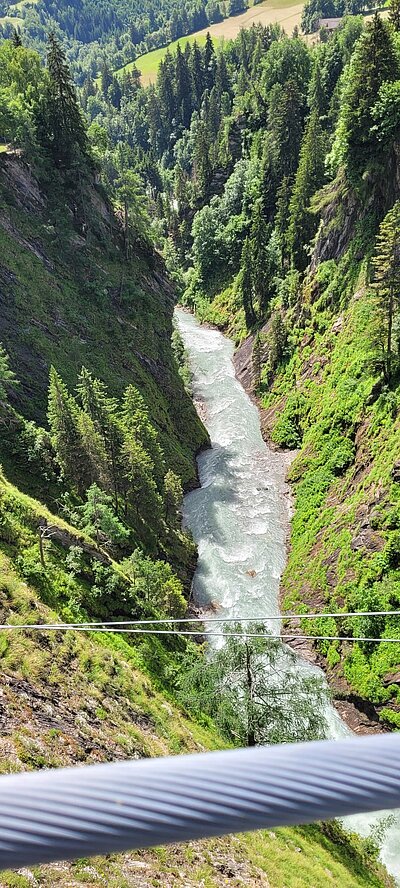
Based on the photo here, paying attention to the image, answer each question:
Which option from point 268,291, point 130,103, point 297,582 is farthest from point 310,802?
point 130,103

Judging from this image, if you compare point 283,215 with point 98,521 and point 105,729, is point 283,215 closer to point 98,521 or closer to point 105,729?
point 98,521

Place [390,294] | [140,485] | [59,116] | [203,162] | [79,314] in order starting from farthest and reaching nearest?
[203,162], [59,116], [79,314], [390,294], [140,485]

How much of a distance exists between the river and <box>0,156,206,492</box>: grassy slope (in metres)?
2.90

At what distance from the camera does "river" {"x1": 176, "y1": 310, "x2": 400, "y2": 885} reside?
106 ft

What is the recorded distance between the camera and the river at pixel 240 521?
32.2 meters

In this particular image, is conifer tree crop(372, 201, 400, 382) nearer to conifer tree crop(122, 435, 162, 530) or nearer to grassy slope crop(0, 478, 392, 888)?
conifer tree crop(122, 435, 162, 530)

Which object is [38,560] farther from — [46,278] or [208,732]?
[46,278]

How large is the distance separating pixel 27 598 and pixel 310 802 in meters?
17.1

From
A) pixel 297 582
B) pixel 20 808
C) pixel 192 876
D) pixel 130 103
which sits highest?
pixel 130 103

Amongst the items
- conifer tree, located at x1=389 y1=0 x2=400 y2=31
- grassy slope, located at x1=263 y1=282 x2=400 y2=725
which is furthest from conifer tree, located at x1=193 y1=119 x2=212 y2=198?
grassy slope, located at x1=263 y1=282 x2=400 y2=725

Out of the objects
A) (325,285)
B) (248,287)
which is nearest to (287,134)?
(248,287)

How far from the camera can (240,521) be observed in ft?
131

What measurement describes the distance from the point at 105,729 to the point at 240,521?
2569 centimetres

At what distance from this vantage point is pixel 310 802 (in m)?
1.68
